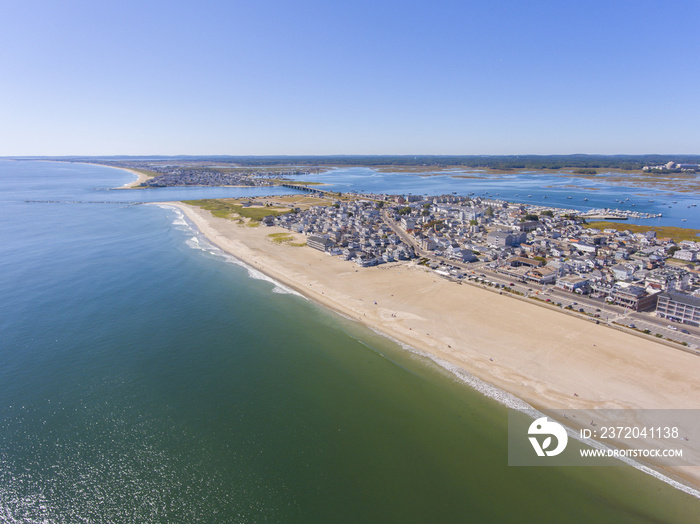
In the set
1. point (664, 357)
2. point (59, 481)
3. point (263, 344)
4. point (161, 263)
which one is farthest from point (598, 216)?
point (59, 481)

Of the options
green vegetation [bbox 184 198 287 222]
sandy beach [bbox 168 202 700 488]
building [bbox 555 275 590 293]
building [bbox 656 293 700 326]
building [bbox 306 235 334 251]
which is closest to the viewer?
sandy beach [bbox 168 202 700 488]

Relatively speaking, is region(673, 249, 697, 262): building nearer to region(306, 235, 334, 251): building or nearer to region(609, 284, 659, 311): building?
region(609, 284, 659, 311): building

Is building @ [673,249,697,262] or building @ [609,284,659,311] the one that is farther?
building @ [673,249,697,262]

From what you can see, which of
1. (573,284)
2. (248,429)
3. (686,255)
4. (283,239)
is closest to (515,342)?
(573,284)

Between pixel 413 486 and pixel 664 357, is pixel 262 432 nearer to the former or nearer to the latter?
pixel 413 486

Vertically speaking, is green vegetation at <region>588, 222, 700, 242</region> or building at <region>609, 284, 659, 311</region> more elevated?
green vegetation at <region>588, 222, 700, 242</region>

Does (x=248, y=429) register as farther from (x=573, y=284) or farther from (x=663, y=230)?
(x=663, y=230)

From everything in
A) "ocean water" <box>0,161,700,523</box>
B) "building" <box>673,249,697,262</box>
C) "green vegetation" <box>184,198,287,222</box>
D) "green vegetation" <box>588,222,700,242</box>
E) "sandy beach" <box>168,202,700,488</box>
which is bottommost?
"ocean water" <box>0,161,700,523</box>

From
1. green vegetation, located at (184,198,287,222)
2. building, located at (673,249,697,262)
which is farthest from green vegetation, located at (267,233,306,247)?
building, located at (673,249,697,262)
